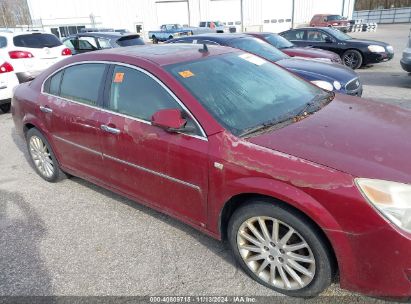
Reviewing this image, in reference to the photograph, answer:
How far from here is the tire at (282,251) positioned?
7.24 ft

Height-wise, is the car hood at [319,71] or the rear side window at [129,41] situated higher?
the rear side window at [129,41]

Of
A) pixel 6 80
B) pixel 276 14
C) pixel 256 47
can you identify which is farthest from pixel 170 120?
pixel 276 14

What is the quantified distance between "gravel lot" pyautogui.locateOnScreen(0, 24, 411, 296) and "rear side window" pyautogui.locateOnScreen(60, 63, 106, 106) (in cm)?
115

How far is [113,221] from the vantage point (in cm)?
352

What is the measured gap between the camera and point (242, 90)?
117 inches

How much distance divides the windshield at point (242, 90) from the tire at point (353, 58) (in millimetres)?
9210

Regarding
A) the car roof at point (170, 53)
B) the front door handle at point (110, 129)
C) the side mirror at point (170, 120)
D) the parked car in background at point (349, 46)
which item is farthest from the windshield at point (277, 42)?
the side mirror at point (170, 120)

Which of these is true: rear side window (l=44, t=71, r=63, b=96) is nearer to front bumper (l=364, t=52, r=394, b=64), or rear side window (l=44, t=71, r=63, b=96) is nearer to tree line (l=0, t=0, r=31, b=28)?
front bumper (l=364, t=52, r=394, b=64)

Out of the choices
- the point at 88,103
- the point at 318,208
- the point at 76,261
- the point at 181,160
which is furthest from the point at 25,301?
the point at 318,208

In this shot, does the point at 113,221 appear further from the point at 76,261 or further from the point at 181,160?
the point at 181,160

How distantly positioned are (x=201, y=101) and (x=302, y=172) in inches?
37.7

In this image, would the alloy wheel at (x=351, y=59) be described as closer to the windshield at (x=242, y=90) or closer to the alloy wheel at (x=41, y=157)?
the windshield at (x=242, y=90)

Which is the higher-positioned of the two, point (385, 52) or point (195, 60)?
point (195, 60)

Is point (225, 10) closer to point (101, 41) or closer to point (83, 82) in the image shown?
point (101, 41)
